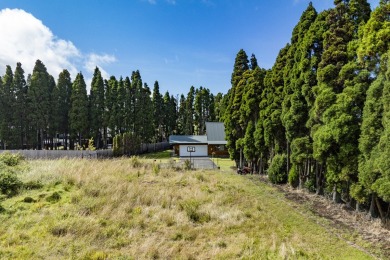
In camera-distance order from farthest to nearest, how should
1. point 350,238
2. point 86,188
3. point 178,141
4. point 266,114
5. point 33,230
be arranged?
1. point 178,141
2. point 266,114
3. point 86,188
4. point 350,238
5. point 33,230

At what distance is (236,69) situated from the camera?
94.9 feet

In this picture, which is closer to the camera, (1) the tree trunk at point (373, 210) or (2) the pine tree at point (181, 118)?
(1) the tree trunk at point (373, 210)

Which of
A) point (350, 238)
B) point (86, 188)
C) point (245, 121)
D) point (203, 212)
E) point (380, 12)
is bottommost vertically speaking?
point (350, 238)

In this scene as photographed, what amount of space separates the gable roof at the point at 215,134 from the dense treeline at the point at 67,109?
11.7 metres

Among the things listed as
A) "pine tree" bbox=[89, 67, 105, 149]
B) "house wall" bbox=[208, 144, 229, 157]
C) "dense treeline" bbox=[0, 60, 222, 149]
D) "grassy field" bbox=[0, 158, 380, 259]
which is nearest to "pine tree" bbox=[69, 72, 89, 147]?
"dense treeline" bbox=[0, 60, 222, 149]

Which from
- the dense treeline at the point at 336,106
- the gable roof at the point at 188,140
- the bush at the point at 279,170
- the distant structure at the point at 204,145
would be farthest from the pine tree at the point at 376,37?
the gable roof at the point at 188,140

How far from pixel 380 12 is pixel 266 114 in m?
10.7

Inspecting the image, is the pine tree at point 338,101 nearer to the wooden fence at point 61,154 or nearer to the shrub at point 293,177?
the shrub at point 293,177

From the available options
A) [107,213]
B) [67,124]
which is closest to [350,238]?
[107,213]

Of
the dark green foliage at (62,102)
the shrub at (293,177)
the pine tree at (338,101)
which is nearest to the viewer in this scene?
the pine tree at (338,101)

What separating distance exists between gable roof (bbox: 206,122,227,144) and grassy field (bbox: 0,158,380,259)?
89.6 ft

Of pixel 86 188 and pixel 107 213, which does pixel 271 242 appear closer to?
pixel 107 213

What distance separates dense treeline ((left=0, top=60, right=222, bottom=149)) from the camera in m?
36.9

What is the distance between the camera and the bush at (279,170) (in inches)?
699
